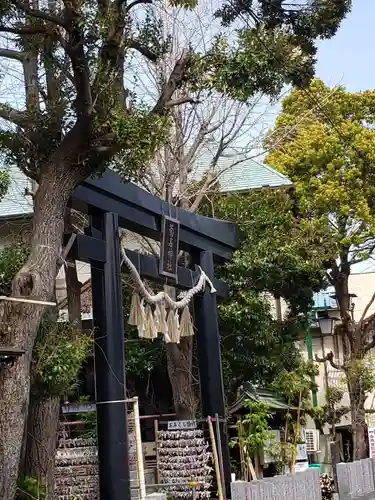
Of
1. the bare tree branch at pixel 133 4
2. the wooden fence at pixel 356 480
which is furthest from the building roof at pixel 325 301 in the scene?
the bare tree branch at pixel 133 4

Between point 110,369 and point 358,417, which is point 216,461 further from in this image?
point 358,417

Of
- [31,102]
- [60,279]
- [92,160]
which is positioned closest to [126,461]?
[92,160]

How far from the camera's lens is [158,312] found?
13742 millimetres

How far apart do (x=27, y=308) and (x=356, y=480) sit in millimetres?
11343

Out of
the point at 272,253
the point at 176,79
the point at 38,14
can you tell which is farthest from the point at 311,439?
the point at 38,14

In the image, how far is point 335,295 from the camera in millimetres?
24688

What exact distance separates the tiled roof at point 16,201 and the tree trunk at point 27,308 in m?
9.80

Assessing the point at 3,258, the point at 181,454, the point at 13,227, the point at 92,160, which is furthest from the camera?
the point at 13,227

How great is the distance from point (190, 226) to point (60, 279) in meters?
7.09

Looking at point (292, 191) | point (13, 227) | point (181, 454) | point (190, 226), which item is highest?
point (292, 191)

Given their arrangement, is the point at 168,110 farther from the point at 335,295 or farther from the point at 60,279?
the point at 335,295

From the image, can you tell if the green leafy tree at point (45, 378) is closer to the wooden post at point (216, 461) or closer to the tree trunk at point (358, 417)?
the wooden post at point (216, 461)

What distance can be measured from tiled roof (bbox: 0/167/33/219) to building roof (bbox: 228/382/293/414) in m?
7.00

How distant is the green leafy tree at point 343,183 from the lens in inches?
898
